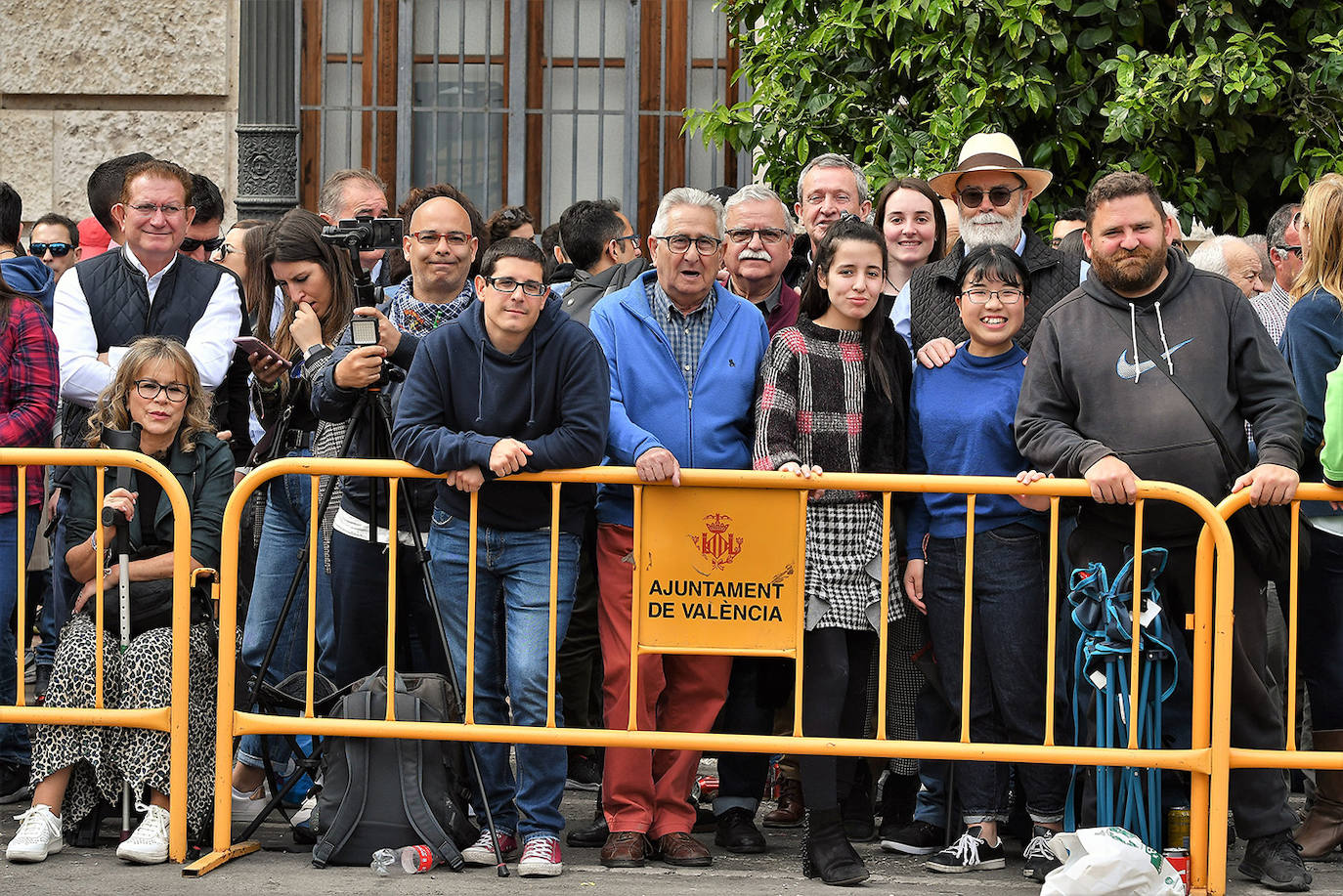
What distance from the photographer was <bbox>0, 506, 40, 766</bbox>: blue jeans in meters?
5.95

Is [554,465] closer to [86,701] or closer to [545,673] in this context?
[545,673]

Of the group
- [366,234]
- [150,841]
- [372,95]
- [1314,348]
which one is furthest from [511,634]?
[372,95]

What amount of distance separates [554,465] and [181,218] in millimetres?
2164

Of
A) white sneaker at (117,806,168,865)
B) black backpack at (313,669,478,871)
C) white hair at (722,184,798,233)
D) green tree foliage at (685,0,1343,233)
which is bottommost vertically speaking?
white sneaker at (117,806,168,865)

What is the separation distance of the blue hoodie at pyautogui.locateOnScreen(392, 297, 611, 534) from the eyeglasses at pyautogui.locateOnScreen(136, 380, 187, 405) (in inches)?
33.4

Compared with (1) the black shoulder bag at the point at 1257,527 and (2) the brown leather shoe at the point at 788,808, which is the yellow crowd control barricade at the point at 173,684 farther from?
(1) the black shoulder bag at the point at 1257,527

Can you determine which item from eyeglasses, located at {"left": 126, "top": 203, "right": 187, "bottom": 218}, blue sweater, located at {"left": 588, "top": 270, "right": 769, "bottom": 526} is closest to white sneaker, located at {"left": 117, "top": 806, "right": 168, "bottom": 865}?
blue sweater, located at {"left": 588, "top": 270, "right": 769, "bottom": 526}

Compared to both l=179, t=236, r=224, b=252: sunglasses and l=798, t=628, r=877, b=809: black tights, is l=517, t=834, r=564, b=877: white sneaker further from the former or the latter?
l=179, t=236, r=224, b=252: sunglasses

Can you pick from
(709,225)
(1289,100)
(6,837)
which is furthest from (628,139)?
(6,837)

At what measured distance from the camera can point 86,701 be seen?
5.57 metres

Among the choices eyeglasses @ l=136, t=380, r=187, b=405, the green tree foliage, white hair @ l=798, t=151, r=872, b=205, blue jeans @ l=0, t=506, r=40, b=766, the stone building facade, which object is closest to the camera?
eyeglasses @ l=136, t=380, r=187, b=405

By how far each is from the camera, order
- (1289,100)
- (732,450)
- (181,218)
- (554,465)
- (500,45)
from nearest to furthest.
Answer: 1. (554,465)
2. (732,450)
3. (181,218)
4. (1289,100)
5. (500,45)

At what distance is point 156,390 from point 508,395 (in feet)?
4.10

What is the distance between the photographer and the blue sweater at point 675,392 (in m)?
5.70
